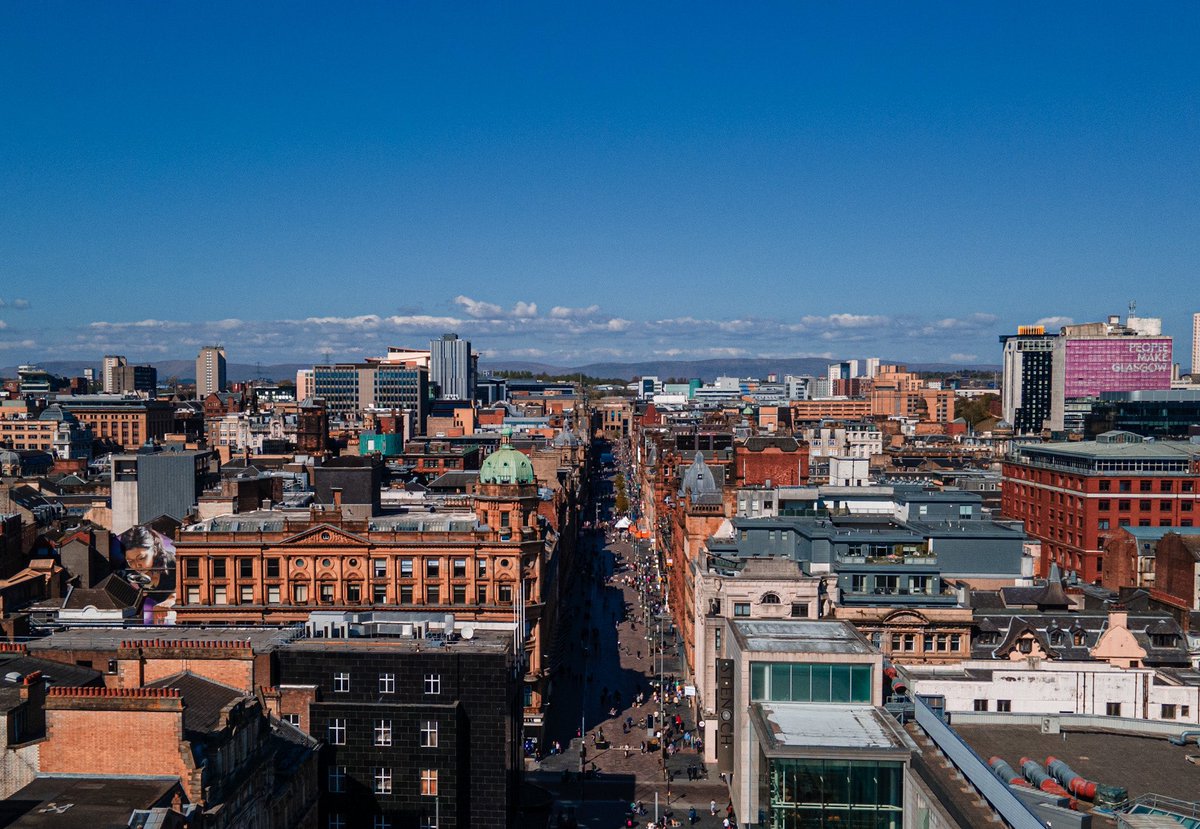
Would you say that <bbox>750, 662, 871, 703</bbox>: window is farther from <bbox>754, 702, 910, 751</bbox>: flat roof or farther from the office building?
the office building

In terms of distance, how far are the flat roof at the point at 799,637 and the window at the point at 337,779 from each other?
1849cm

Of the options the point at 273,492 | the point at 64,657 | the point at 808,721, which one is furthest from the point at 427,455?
the point at 808,721

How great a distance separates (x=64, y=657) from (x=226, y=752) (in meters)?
22.4

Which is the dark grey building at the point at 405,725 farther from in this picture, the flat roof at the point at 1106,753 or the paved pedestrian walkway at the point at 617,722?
the flat roof at the point at 1106,753

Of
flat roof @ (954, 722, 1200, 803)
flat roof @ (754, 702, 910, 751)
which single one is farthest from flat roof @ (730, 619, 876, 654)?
flat roof @ (954, 722, 1200, 803)

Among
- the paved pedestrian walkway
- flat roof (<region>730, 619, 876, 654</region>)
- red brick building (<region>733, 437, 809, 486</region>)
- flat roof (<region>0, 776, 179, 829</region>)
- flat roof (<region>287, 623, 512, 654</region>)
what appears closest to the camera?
flat roof (<region>0, 776, 179, 829</region>)

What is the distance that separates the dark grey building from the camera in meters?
51.8

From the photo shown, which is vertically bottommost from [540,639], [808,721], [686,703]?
[686,703]

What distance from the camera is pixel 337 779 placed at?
51.5 metres

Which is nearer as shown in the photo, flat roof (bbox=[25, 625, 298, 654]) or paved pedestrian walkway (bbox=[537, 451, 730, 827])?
flat roof (bbox=[25, 625, 298, 654])

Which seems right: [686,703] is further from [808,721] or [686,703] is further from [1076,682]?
[808,721]

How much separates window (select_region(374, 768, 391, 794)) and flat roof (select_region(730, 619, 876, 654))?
16.7 meters

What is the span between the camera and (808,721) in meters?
48.9

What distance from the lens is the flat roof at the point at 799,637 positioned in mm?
53344
